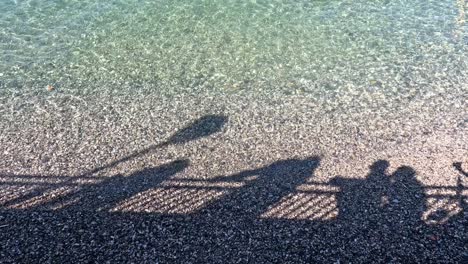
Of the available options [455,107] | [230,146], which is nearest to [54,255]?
[230,146]

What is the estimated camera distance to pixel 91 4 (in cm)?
1611

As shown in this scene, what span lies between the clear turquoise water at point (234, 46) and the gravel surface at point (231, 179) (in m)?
0.86

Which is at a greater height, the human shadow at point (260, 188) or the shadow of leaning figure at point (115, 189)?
the human shadow at point (260, 188)

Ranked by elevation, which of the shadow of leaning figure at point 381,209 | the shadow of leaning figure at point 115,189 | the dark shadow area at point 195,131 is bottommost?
the shadow of leaning figure at point 115,189

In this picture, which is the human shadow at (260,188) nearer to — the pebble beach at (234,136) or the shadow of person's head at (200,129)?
the pebble beach at (234,136)

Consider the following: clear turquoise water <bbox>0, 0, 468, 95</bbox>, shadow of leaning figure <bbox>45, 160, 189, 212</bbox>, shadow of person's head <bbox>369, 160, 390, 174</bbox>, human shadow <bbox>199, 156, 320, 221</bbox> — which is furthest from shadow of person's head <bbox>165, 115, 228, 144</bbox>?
shadow of person's head <bbox>369, 160, 390, 174</bbox>

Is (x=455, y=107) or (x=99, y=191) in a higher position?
(x=455, y=107)

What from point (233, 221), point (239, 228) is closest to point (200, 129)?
point (233, 221)

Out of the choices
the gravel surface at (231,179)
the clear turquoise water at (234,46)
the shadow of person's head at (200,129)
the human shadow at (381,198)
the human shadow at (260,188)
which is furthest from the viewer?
the clear turquoise water at (234,46)

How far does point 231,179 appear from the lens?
805 centimetres

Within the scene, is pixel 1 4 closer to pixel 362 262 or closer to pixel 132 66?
pixel 132 66

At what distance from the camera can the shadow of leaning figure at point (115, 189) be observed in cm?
737

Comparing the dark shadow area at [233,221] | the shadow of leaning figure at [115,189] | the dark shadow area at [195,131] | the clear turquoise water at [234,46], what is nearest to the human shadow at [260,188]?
the dark shadow area at [233,221]

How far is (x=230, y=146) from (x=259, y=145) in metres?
0.55
